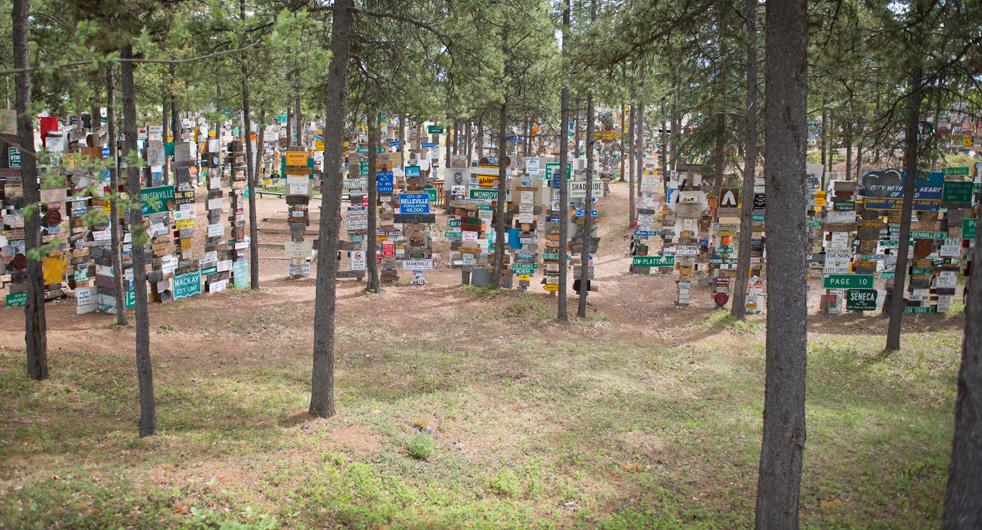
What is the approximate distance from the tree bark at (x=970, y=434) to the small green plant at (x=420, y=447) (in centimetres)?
559

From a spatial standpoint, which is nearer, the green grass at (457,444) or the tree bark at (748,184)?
the green grass at (457,444)

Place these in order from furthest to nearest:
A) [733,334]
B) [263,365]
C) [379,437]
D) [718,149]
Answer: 1. [718,149]
2. [733,334]
3. [263,365]
4. [379,437]

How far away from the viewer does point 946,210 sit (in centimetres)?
1638

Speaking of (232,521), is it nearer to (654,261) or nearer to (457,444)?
(457,444)

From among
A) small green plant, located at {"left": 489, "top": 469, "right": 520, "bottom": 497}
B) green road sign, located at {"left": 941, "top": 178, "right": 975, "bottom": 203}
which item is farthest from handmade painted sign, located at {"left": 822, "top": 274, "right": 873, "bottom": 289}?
small green plant, located at {"left": 489, "top": 469, "right": 520, "bottom": 497}

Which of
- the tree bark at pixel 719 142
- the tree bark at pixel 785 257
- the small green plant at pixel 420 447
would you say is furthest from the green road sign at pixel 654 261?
the tree bark at pixel 785 257

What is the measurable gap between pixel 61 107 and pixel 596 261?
17.8 meters

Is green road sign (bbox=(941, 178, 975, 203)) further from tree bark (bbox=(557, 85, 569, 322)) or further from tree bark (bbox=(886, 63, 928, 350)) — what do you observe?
tree bark (bbox=(557, 85, 569, 322))

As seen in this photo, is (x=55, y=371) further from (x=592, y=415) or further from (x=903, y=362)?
(x=903, y=362)

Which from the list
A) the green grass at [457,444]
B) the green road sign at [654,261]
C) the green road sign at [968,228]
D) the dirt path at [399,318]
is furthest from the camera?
the green road sign at [654,261]

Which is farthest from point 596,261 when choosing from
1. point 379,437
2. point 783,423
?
point 783,423

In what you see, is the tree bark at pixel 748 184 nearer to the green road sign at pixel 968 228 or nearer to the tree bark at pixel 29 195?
the green road sign at pixel 968 228

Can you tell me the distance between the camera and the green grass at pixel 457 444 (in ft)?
20.3

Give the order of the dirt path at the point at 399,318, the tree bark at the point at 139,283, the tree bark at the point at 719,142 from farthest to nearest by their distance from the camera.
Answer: the tree bark at the point at 719,142 < the dirt path at the point at 399,318 < the tree bark at the point at 139,283
